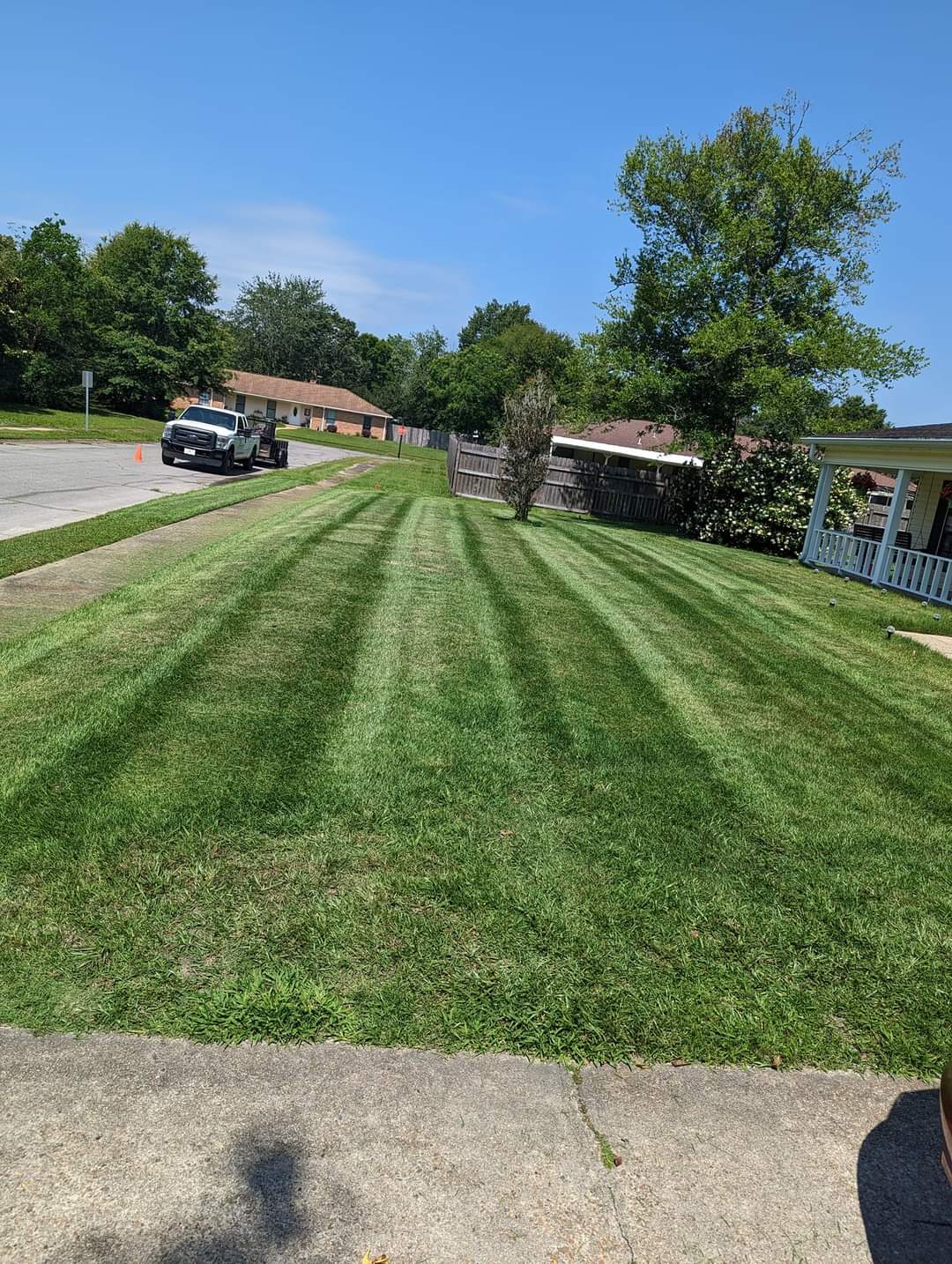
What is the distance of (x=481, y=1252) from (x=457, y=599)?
23.3ft

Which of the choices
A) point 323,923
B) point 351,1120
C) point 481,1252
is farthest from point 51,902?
point 481,1252

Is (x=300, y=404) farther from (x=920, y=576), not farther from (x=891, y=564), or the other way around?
(x=920, y=576)

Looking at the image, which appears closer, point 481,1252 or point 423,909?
point 481,1252

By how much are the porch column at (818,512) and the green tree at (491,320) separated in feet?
308

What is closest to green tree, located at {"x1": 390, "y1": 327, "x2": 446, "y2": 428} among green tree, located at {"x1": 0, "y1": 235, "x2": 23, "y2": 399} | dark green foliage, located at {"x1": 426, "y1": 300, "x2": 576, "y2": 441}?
dark green foliage, located at {"x1": 426, "y1": 300, "x2": 576, "y2": 441}

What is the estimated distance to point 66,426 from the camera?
33.4 m

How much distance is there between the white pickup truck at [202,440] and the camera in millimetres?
23234

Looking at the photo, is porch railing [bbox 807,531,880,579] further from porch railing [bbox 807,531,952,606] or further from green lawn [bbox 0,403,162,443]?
green lawn [bbox 0,403,162,443]

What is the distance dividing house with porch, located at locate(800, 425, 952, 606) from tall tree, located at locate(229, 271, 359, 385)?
84.4 metres

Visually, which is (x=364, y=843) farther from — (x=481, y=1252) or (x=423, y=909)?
(x=481, y=1252)

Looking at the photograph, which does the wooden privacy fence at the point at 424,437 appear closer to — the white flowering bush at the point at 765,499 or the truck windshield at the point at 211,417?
the truck windshield at the point at 211,417

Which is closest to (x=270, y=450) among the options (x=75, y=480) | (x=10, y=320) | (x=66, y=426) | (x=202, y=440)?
(x=202, y=440)

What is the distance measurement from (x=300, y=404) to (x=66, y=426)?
4758 centimetres

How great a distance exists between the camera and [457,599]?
348 inches
